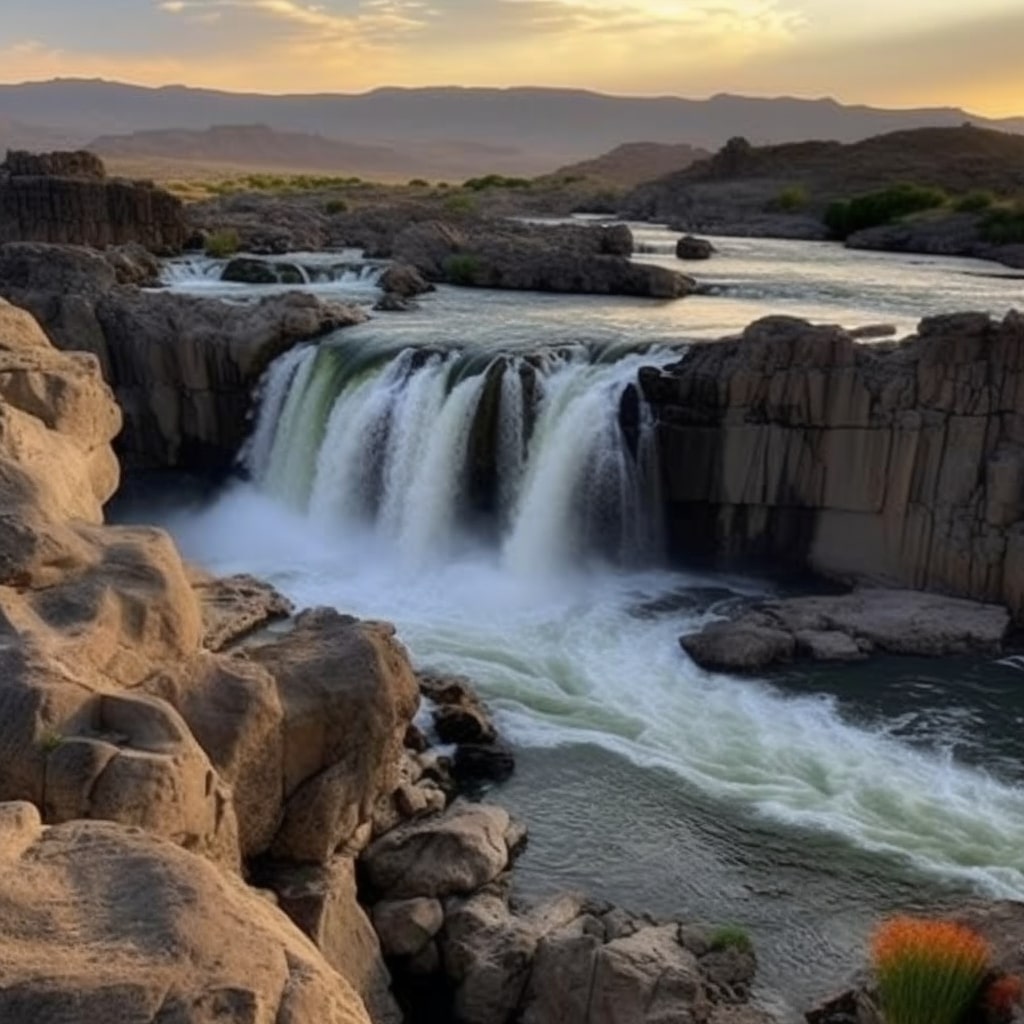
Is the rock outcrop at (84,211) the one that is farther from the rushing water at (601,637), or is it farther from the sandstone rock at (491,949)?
the sandstone rock at (491,949)

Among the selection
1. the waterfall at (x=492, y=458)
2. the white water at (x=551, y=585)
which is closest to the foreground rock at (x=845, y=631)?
the white water at (x=551, y=585)

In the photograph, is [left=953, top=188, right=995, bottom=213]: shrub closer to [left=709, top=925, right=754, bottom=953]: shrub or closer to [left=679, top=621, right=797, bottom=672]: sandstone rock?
[left=679, top=621, right=797, bottom=672]: sandstone rock

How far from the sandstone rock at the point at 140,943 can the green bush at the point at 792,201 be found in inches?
2509

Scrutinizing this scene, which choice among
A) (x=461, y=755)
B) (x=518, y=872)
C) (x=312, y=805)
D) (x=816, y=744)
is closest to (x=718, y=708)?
(x=816, y=744)

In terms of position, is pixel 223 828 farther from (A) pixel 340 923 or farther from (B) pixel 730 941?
(B) pixel 730 941

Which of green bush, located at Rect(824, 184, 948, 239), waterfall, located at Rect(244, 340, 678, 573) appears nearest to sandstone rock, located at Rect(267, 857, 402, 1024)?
waterfall, located at Rect(244, 340, 678, 573)

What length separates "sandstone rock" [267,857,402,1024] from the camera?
1110 centimetres

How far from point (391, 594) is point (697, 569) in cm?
548

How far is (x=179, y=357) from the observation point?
2820cm

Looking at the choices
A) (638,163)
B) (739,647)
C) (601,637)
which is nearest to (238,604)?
(601,637)

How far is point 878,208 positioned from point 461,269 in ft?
87.7

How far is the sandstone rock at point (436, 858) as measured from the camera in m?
13.0

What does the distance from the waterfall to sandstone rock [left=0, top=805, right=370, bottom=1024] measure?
1782cm

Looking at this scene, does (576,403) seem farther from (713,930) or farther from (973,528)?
(713,930)
